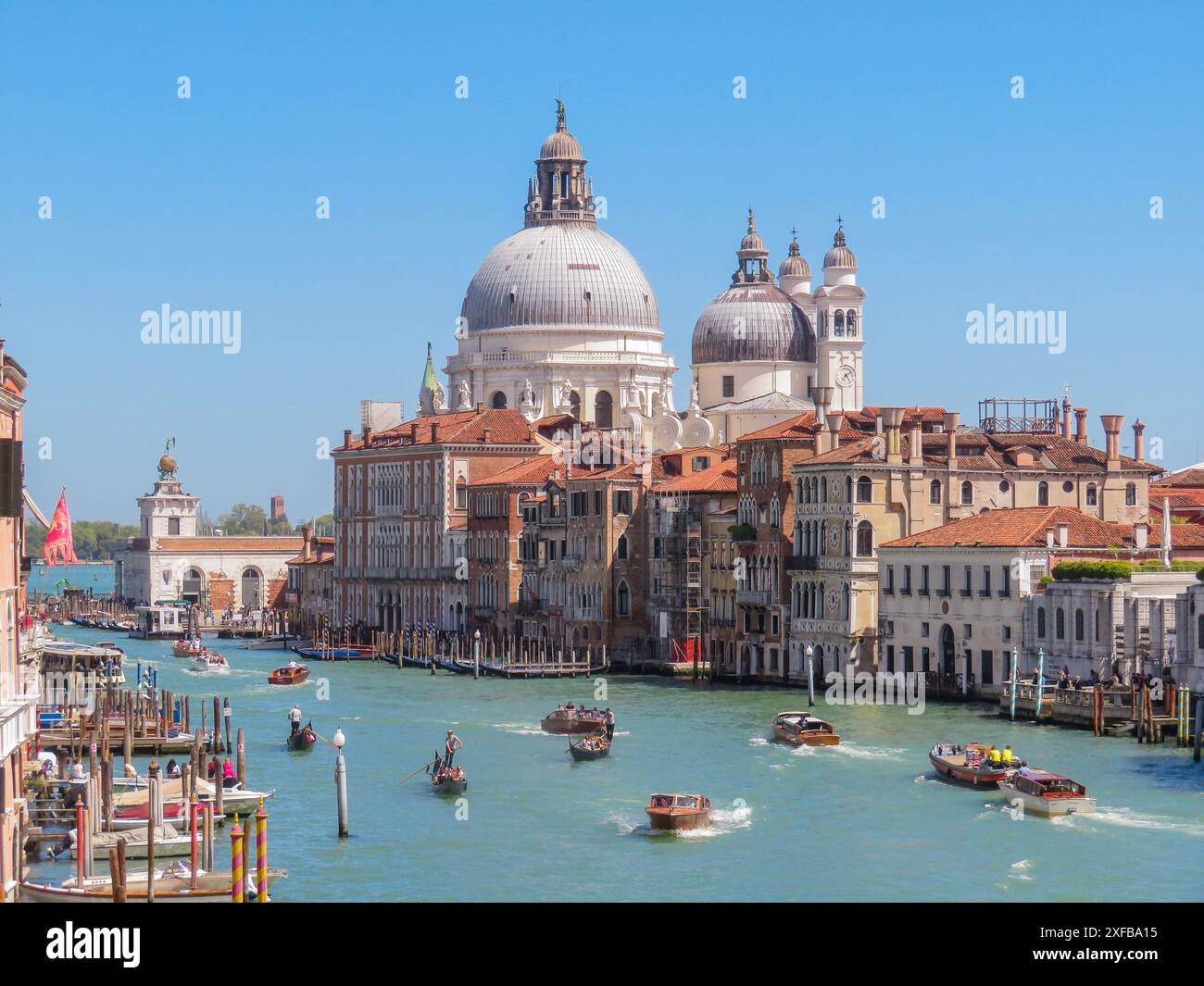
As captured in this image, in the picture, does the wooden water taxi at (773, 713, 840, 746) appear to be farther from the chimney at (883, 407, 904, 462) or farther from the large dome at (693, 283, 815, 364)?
the large dome at (693, 283, 815, 364)

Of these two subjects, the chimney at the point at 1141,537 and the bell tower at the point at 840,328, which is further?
the bell tower at the point at 840,328

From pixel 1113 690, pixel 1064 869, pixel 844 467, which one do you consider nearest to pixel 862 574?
pixel 844 467

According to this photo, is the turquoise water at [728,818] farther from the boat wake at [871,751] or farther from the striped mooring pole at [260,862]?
the striped mooring pole at [260,862]

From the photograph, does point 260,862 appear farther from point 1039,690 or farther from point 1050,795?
point 1039,690

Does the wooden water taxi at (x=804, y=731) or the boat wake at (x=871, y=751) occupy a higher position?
the wooden water taxi at (x=804, y=731)

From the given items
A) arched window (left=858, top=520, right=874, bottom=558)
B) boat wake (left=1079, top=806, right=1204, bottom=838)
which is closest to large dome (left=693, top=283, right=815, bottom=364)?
arched window (left=858, top=520, right=874, bottom=558)

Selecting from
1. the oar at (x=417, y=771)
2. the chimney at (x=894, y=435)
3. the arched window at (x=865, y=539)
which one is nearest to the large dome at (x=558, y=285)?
the chimney at (x=894, y=435)

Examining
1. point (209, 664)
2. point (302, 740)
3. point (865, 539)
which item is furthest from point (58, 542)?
point (209, 664)
